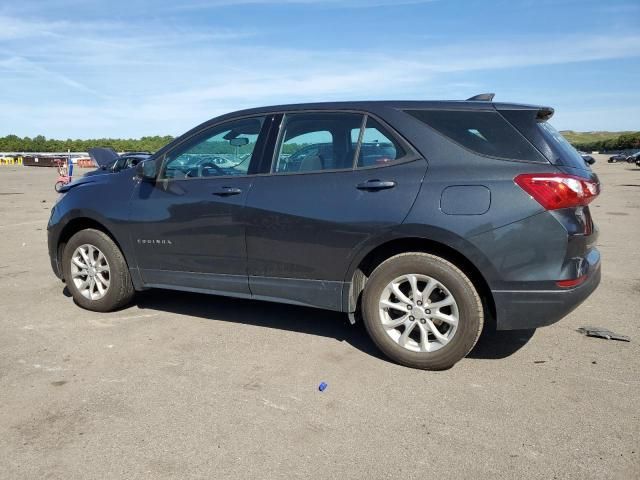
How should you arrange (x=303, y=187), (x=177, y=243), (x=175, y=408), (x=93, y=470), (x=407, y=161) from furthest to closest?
1. (x=177, y=243)
2. (x=303, y=187)
3. (x=407, y=161)
4. (x=175, y=408)
5. (x=93, y=470)

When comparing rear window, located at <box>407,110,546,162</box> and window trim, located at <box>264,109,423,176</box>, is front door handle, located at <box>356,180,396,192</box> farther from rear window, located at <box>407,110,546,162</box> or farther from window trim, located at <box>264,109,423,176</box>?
rear window, located at <box>407,110,546,162</box>

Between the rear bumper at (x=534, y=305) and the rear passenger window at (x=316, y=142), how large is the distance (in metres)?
1.44

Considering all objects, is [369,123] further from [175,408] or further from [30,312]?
[30,312]

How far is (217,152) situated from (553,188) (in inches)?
109

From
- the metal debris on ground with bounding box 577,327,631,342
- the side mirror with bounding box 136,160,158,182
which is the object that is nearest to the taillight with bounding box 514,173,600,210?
the metal debris on ground with bounding box 577,327,631,342

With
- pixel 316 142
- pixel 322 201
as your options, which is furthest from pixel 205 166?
pixel 322 201

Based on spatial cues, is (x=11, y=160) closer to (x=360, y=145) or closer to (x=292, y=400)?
(x=360, y=145)

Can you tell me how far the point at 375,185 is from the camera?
3934mm

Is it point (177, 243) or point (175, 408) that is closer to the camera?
point (175, 408)

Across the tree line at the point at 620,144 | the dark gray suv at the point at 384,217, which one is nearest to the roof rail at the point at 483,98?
the dark gray suv at the point at 384,217

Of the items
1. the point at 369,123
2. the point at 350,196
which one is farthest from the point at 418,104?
the point at 350,196

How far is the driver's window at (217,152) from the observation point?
183 inches

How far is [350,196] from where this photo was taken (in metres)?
4.02

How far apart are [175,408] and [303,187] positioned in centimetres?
180
